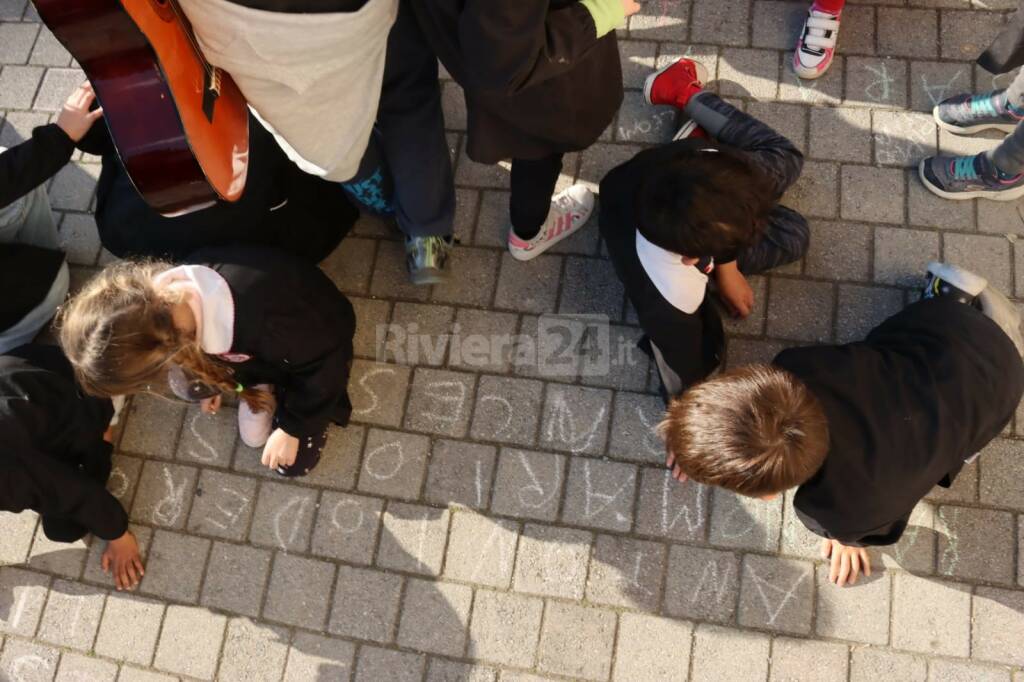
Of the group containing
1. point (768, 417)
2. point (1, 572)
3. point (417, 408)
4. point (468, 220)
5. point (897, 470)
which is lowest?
point (1, 572)

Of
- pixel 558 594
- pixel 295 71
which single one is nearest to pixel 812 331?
pixel 558 594

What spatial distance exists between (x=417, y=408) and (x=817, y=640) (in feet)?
5.36

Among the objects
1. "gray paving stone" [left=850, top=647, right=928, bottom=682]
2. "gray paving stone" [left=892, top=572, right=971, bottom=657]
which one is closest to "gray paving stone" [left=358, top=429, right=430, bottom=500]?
"gray paving stone" [left=850, top=647, right=928, bottom=682]

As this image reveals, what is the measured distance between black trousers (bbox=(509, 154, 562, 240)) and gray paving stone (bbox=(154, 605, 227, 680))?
1.84 metres

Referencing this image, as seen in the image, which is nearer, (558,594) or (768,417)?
(768,417)

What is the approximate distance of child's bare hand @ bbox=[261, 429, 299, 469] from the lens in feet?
10.6

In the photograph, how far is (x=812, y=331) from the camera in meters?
3.27

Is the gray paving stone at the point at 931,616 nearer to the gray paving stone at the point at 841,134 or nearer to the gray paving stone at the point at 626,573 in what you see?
the gray paving stone at the point at 626,573

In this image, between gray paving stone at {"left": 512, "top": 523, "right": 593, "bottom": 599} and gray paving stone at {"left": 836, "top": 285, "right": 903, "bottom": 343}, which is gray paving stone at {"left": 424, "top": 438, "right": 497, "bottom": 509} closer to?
gray paving stone at {"left": 512, "top": 523, "right": 593, "bottom": 599}

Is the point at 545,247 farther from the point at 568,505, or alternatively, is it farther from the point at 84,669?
the point at 84,669

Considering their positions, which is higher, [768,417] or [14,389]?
[768,417]

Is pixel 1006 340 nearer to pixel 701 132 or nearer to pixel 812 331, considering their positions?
pixel 812 331

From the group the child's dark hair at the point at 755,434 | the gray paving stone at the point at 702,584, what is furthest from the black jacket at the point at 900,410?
the gray paving stone at the point at 702,584

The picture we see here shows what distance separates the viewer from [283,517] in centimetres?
330
